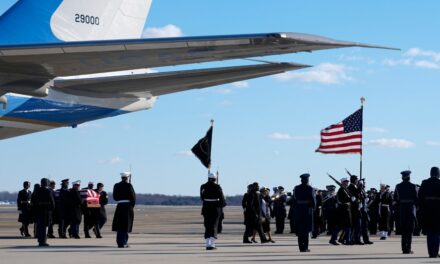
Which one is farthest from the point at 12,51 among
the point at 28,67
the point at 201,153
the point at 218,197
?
the point at 201,153

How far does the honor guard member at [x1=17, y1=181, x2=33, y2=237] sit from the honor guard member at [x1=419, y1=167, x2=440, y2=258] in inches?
483

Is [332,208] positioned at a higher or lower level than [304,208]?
higher

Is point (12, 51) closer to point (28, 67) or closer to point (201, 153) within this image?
point (28, 67)

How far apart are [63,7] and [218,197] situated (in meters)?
6.08

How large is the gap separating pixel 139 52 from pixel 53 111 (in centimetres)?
607

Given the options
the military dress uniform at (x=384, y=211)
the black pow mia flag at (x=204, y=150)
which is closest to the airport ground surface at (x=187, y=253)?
the military dress uniform at (x=384, y=211)

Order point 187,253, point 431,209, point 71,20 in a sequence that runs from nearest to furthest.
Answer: point 431,209, point 187,253, point 71,20

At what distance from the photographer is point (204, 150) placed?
1172 inches

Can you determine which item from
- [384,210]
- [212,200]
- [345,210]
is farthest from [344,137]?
[212,200]

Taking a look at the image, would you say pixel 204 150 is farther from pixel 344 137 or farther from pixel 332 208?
pixel 332 208

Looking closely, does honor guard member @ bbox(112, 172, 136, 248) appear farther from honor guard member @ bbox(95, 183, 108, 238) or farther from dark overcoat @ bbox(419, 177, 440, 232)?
dark overcoat @ bbox(419, 177, 440, 232)

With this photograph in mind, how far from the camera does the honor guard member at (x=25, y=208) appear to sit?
26.2m

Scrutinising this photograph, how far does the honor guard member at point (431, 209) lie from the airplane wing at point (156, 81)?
366cm

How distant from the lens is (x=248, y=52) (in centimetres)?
1537
